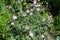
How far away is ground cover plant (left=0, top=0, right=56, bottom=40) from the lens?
4.32m

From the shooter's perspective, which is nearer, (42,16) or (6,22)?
(6,22)

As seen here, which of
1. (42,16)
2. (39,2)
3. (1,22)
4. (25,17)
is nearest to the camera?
(1,22)

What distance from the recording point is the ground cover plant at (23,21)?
4316 millimetres

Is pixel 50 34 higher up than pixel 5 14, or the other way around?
pixel 5 14

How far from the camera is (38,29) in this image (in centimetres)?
463

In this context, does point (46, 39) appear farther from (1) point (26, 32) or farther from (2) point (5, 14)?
(2) point (5, 14)

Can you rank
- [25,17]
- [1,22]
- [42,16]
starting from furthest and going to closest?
1. [42,16]
2. [25,17]
3. [1,22]

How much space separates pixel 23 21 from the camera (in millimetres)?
4500

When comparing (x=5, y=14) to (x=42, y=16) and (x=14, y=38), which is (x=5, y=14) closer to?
(x=14, y=38)

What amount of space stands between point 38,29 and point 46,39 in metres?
0.33

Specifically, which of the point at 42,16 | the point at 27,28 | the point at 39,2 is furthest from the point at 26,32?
the point at 39,2

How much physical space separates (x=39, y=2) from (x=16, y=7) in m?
0.87

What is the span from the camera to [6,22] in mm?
4312

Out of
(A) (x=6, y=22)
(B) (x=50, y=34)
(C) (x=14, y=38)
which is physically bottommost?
(B) (x=50, y=34)
